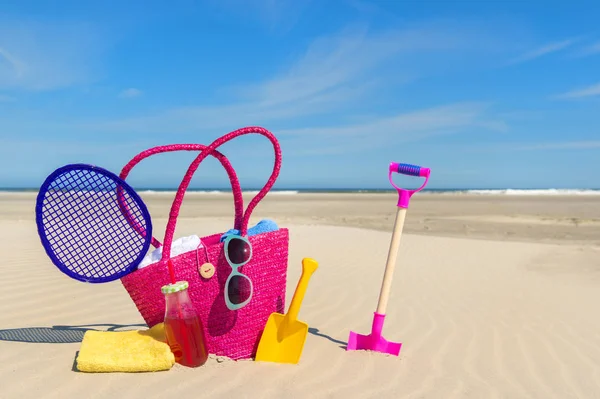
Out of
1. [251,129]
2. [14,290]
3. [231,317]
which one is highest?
[251,129]

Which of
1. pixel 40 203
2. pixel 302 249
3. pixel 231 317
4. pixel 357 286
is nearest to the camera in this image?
pixel 40 203

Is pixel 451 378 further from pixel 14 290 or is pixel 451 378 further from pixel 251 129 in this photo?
pixel 14 290

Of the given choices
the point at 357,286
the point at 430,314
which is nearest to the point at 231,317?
the point at 430,314

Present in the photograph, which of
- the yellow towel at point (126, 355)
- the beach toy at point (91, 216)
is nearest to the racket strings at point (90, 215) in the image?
the beach toy at point (91, 216)

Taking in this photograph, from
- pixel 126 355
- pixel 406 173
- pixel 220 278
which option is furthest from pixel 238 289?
pixel 406 173

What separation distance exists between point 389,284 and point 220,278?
1091 mm

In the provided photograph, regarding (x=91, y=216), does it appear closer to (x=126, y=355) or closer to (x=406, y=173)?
(x=126, y=355)

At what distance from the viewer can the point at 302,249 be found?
318 inches

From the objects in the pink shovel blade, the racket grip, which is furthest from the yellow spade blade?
the racket grip

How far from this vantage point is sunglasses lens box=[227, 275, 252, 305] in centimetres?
269

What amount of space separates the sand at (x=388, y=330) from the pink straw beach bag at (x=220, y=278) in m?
0.17

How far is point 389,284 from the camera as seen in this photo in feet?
10.1

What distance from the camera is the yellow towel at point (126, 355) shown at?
2498 millimetres

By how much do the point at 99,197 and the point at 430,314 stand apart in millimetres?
3035
